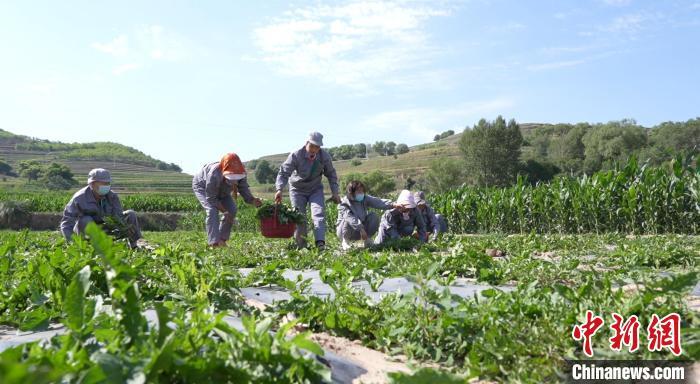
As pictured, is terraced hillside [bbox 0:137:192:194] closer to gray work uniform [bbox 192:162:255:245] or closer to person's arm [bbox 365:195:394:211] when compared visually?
gray work uniform [bbox 192:162:255:245]

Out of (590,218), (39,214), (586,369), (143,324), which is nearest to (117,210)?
(143,324)

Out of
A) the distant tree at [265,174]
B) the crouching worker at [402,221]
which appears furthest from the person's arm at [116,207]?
the distant tree at [265,174]

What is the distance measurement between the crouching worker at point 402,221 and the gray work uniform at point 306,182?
0.98 metres

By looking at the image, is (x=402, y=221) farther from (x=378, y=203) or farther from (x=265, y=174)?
A: (x=265, y=174)

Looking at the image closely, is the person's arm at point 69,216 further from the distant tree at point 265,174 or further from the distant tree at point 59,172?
the distant tree at point 265,174

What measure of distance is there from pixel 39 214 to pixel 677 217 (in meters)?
29.4

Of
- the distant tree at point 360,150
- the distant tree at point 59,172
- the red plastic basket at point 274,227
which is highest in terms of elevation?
the distant tree at point 360,150

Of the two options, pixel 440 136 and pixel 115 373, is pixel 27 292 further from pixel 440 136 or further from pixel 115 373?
pixel 440 136

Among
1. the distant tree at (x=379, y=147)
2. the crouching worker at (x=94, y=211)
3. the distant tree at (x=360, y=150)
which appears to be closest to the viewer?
the crouching worker at (x=94, y=211)

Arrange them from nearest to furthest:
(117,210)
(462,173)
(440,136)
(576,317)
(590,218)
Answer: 1. (576,317)
2. (117,210)
3. (590,218)
4. (462,173)
5. (440,136)

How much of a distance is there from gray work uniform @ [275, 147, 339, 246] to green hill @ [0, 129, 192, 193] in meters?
62.8

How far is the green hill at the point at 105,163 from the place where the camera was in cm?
7312

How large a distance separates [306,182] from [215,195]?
1479 millimetres

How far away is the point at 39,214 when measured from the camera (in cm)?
2894
